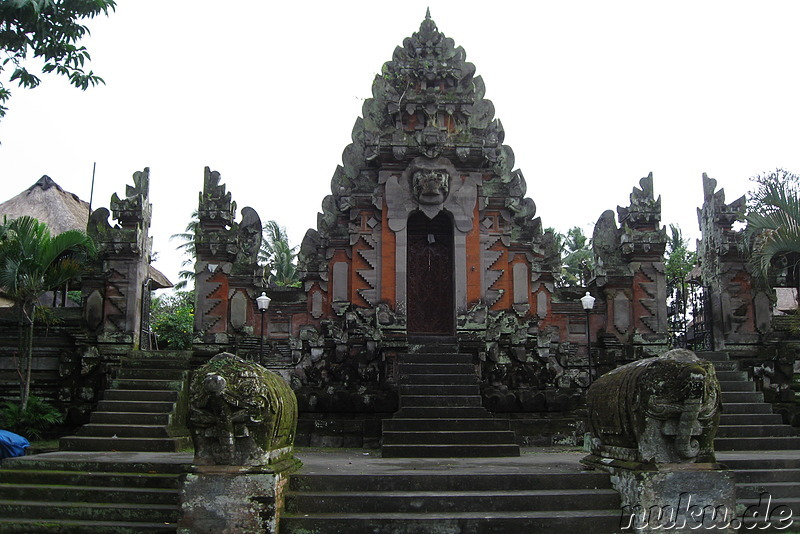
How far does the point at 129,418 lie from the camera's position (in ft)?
42.8

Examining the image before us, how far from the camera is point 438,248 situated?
57.2 feet

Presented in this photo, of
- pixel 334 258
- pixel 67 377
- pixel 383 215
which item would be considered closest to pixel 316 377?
pixel 334 258

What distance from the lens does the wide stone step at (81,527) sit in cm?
812

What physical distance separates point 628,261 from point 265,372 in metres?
11.6

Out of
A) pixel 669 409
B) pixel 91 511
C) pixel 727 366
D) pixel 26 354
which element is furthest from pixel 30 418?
pixel 727 366

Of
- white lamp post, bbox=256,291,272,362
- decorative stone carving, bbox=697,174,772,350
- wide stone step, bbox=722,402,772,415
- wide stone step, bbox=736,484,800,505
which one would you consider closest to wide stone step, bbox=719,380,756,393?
wide stone step, bbox=722,402,772,415

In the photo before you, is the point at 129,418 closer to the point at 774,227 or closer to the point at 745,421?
the point at 745,421

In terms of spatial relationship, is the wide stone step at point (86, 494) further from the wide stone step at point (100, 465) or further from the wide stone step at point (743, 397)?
the wide stone step at point (743, 397)

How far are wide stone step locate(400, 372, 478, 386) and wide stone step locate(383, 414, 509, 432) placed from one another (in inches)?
49.6

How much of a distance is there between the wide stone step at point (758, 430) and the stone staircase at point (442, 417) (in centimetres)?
382

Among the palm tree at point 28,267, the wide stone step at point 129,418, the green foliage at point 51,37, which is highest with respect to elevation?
the green foliage at point 51,37

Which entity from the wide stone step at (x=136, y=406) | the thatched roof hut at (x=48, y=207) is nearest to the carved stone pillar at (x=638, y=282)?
the wide stone step at (x=136, y=406)

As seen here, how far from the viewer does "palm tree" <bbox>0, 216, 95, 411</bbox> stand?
14.9 meters

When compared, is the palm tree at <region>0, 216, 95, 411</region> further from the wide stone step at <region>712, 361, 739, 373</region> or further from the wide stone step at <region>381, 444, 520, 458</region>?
the wide stone step at <region>712, 361, 739, 373</region>
